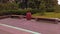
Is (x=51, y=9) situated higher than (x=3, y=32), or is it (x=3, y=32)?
(x=3, y=32)

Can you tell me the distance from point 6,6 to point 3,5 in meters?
0.43

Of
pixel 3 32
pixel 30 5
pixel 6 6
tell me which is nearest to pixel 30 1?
pixel 30 5

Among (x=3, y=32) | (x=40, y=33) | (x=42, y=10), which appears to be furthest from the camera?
(x=42, y=10)

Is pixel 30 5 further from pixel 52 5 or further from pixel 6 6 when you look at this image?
pixel 6 6

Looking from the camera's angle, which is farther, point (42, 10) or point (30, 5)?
point (30, 5)

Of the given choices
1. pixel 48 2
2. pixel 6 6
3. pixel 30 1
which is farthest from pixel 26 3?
pixel 6 6

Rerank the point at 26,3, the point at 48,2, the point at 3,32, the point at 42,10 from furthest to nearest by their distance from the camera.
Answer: the point at 26,3 < the point at 48,2 < the point at 42,10 < the point at 3,32

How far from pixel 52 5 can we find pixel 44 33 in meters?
19.5

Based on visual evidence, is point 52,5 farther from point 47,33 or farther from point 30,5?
point 47,33

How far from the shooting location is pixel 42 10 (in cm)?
2345

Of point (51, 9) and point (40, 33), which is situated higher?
point (40, 33)

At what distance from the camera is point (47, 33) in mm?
9875

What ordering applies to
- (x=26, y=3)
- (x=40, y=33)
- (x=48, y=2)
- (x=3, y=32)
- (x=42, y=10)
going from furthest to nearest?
(x=26, y=3) → (x=48, y=2) → (x=42, y=10) → (x=3, y=32) → (x=40, y=33)

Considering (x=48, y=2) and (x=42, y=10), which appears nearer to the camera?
(x=42, y=10)
